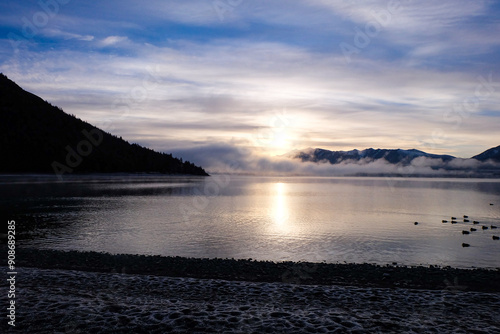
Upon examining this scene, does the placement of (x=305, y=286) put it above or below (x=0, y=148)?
below

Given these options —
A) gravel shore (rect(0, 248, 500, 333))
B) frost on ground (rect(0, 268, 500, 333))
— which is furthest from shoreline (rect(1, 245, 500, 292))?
frost on ground (rect(0, 268, 500, 333))

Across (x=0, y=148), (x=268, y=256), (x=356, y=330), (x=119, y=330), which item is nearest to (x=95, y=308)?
(x=119, y=330)

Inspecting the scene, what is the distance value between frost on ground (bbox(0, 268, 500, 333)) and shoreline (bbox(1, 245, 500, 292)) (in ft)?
5.28

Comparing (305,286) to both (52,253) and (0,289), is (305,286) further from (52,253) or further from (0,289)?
(52,253)

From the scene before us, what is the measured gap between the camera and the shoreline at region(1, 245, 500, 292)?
19016 millimetres

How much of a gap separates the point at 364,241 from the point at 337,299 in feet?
71.6

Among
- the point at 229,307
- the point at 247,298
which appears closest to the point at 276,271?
the point at 247,298

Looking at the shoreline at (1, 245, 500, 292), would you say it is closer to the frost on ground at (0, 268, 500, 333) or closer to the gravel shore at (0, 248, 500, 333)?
the gravel shore at (0, 248, 500, 333)

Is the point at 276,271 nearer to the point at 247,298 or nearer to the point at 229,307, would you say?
the point at 247,298

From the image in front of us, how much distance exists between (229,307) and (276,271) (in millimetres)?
7708

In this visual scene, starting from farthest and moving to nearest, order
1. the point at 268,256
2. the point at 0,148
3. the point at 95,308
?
the point at 0,148 < the point at 268,256 < the point at 95,308

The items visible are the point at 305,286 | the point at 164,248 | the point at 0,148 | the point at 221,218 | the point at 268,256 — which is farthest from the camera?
the point at 0,148

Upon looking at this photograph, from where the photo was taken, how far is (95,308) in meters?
13.1

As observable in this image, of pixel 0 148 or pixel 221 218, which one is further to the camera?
pixel 0 148
